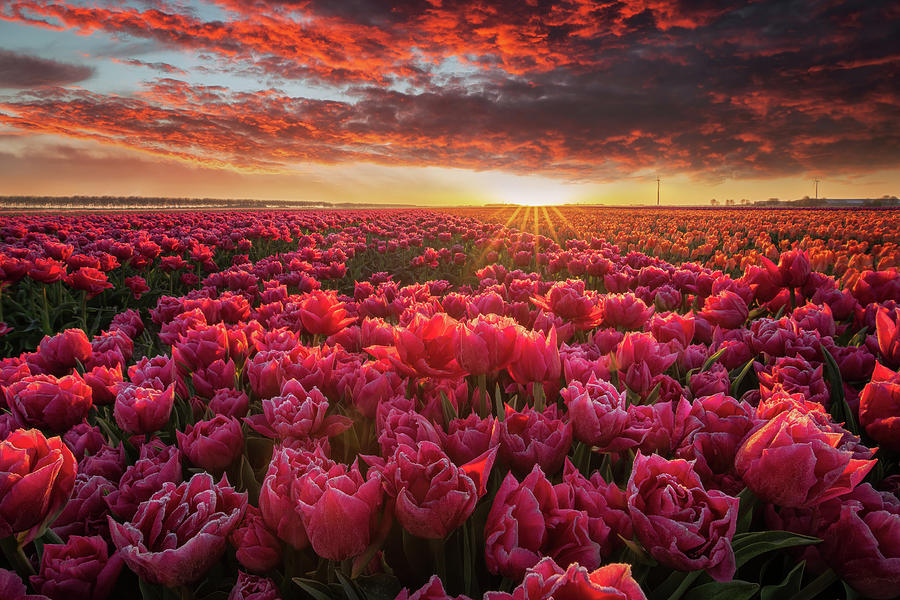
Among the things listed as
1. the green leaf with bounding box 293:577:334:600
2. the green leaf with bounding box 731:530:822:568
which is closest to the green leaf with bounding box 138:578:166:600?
the green leaf with bounding box 293:577:334:600

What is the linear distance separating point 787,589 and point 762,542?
25 cm

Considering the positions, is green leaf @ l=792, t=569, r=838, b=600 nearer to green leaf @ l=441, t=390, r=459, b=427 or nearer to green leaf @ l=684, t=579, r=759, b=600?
green leaf @ l=684, t=579, r=759, b=600

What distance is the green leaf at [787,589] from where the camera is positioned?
114 cm

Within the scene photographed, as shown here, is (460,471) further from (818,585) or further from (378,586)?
(818,585)

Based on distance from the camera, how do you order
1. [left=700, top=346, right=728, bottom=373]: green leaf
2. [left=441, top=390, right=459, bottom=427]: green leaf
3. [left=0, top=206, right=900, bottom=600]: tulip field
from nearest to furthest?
[left=0, top=206, right=900, bottom=600]: tulip field
[left=441, top=390, right=459, bottom=427]: green leaf
[left=700, top=346, right=728, bottom=373]: green leaf

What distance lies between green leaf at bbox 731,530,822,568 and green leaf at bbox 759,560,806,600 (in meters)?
0.11

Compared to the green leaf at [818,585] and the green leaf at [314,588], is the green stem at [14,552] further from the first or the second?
the green leaf at [818,585]

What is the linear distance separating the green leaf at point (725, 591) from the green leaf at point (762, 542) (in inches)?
1.9

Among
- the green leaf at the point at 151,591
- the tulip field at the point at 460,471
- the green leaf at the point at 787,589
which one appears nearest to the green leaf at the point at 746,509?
the tulip field at the point at 460,471

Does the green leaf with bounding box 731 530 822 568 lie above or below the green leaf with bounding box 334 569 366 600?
above

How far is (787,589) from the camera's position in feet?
3.88

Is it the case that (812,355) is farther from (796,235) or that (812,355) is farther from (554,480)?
(796,235)

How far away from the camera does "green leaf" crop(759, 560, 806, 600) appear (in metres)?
1.14

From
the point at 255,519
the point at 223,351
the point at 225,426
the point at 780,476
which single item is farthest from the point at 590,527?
the point at 223,351
